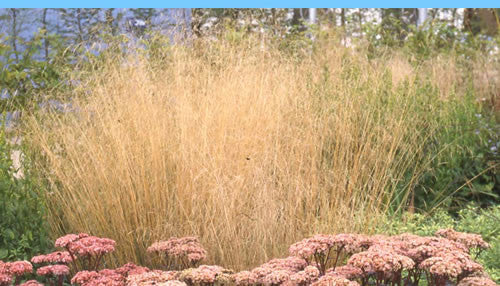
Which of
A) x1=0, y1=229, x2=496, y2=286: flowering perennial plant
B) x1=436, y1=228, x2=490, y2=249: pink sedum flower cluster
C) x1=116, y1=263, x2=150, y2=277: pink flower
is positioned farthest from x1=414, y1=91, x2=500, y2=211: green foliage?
x1=116, y1=263, x2=150, y2=277: pink flower

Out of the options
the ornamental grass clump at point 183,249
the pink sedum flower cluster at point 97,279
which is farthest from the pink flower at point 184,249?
the pink sedum flower cluster at point 97,279

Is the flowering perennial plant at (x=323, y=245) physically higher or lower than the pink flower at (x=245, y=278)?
higher

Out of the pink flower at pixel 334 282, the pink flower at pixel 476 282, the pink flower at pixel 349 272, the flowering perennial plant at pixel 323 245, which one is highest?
the pink flower at pixel 334 282

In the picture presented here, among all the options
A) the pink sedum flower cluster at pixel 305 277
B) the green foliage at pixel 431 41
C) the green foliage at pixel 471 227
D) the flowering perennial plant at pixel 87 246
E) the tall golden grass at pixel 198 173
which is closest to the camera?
the pink sedum flower cluster at pixel 305 277

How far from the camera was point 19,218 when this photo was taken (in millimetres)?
3555

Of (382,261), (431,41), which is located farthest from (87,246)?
(431,41)

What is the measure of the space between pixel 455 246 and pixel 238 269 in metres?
1.16

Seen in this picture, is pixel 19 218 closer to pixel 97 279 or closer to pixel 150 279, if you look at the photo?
pixel 97 279

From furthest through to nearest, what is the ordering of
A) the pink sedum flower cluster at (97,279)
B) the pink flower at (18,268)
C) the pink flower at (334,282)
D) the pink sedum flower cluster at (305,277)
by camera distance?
1. the pink flower at (18,268)
2. the pink sedum flower cluster at (97,279)
3. the pink sedum flower cluster at (305,277)
4. the pink flower at (334,282)

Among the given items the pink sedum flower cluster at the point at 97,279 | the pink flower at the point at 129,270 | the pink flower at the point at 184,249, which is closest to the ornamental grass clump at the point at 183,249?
the pink flower at the point at 184,249

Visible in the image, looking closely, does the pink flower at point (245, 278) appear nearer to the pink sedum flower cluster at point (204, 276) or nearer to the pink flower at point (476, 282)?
the pink sedum flower cluster at point (204, 276)

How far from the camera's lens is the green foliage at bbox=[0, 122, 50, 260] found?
→ 347 centimetres

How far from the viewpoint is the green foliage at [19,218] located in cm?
347

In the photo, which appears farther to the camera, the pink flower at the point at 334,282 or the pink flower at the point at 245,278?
the pink flower at the point at 245,278
